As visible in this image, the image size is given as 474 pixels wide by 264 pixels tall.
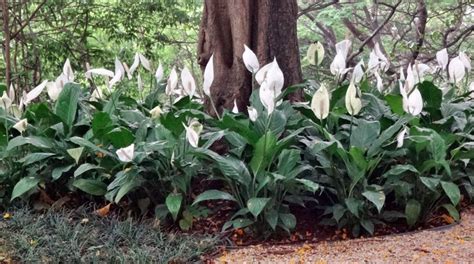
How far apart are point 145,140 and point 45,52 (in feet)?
12.7

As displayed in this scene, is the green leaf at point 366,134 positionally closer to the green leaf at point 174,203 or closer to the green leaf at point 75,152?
the green leaf at point 174,203

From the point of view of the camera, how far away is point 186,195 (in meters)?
2.73

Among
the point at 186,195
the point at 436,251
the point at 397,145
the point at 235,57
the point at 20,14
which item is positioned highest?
the point at 20,14

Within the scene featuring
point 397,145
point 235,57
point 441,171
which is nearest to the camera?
point 397,145

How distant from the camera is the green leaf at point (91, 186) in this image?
2.72 meters

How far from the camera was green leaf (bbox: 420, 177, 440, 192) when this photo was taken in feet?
8.36

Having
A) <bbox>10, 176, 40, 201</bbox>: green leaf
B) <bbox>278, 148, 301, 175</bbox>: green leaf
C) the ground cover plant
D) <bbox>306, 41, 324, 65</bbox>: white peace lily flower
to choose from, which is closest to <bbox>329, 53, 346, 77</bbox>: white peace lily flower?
the ground cover plant

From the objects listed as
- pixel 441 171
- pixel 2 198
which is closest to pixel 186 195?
pixel 2 198

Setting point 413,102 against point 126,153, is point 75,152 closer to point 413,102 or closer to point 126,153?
point 126,153

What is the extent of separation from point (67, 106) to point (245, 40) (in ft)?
3.73

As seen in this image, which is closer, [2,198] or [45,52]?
[2,198]

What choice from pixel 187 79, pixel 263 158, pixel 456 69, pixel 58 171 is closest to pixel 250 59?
pixel 187 79

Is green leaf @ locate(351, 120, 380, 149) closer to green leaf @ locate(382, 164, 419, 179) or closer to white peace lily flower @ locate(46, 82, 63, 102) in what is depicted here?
green leaf @ locate(382, 164, 419, 179)

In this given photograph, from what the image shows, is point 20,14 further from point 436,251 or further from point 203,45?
point 436,251
